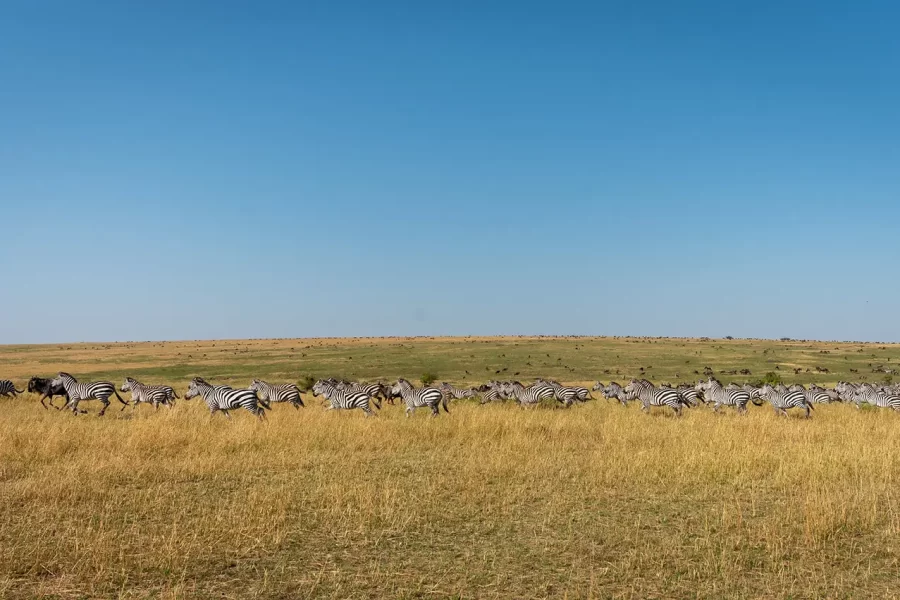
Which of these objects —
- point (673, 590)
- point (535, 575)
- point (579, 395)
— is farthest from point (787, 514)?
point (579, 395)

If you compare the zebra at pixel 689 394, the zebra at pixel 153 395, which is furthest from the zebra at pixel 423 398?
the zebra at pixel 689 394

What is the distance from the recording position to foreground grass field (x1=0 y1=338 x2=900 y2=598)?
23.6ft

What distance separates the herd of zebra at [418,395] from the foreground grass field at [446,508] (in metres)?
2.69

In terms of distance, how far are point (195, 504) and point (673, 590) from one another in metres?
7.52

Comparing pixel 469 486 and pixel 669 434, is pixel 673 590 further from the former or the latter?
pixel 669 434

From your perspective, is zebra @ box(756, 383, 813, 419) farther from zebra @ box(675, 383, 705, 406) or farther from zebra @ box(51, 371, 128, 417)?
zebra @ box(51, 371, 128, 417)

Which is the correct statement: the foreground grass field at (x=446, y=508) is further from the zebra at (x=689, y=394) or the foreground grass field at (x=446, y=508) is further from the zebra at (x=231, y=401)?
the zebra at (x=689, y=394)

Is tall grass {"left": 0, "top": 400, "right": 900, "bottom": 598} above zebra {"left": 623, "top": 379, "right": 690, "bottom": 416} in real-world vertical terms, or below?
below

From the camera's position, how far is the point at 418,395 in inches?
908

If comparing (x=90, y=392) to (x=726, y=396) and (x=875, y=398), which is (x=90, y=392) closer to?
(x=726, y=396)

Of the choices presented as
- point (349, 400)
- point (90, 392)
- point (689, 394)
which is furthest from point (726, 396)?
point (90, 392)

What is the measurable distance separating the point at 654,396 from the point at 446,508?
56.5 feet

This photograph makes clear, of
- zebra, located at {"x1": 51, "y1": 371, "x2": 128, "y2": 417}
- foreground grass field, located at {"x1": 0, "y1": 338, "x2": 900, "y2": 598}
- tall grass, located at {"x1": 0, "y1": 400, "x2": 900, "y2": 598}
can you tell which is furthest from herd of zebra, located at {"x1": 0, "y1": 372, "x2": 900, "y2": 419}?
tall grass, located at {"x1": 0, "y1": 400, "x2": 900, "y2": 598}

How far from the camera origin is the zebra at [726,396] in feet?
81.2
